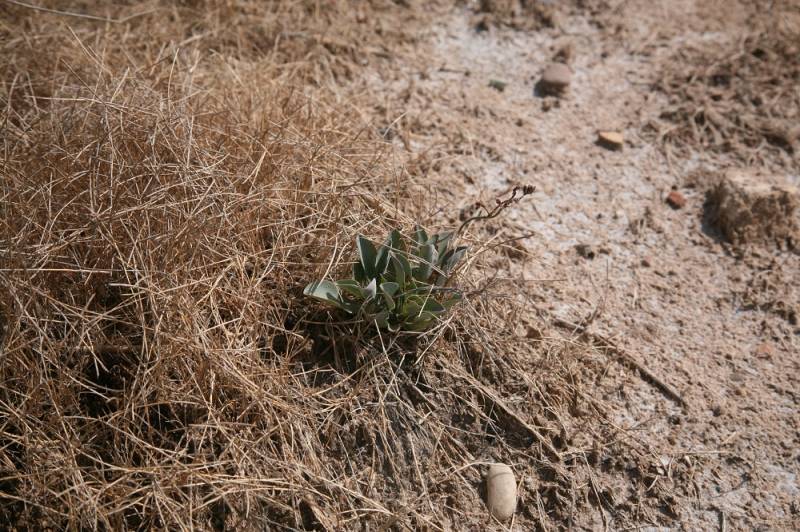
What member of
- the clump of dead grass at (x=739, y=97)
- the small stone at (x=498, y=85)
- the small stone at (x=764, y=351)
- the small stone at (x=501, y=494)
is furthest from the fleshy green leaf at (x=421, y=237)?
→ the clump of dead grass at (x=739, y=97)

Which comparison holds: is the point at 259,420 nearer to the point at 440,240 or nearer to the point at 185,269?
the point at 185,269

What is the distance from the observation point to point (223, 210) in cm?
189

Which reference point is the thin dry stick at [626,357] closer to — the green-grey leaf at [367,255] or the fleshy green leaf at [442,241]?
the fleshy green leaf at [442,241]

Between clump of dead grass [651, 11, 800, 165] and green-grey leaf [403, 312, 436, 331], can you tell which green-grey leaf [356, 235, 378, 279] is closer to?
green-grey leaf [403, 312, 436, 331]

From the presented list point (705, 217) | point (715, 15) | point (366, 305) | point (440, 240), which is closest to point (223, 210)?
point (366, 305)

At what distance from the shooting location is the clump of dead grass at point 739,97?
108 inches

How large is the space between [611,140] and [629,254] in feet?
1.75

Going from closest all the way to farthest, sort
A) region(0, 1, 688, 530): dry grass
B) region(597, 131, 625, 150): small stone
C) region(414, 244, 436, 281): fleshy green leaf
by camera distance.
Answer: region(0, 1, 688, 530): dry grass, region(414, 244, 436, 281): fleshy green leaf, region(597, 131, 625, 150): small stone

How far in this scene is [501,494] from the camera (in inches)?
71.4

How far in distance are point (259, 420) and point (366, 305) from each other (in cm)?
38

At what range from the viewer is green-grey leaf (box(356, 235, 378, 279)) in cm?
190

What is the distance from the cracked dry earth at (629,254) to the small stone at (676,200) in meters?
0.03

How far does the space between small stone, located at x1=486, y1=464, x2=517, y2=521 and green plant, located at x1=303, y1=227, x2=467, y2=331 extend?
1.35 feet

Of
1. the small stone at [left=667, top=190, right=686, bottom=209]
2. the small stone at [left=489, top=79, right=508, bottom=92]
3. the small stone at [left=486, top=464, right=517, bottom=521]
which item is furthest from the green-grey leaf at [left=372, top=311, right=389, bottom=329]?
the small stone at [left=489, top=79, right=508, bottom=92]
